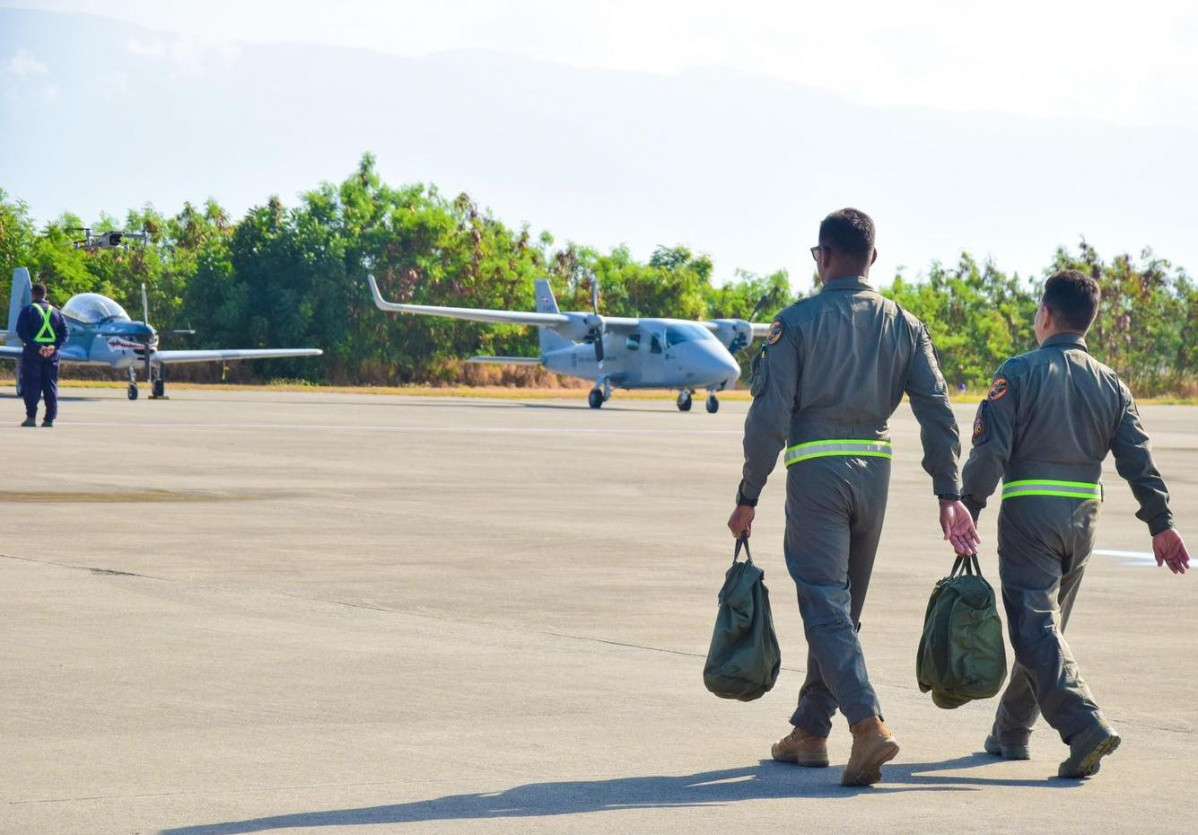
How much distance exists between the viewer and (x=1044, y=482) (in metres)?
6.21

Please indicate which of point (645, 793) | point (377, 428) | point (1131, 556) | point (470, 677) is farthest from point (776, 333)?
point (377, 428)

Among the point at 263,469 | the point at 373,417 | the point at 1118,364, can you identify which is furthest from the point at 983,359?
the point at 263,469

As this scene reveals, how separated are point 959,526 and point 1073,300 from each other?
103 cm

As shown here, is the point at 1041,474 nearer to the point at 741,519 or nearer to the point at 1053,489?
the point at 1053,489

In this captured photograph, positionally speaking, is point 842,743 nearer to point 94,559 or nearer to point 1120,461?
point 1120,461

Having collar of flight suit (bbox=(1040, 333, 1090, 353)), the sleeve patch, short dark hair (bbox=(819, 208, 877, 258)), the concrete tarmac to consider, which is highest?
short dark hair (bbox=(819, 208, 877, 258))

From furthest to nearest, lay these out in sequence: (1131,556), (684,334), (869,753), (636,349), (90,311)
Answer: (636,349) → (684,334) → (90,311) → (1131,556) → (869,753)

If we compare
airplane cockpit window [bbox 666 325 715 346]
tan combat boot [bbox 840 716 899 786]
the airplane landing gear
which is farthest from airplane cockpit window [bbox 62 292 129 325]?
tan combat boot [bbox 840 716 899 786]

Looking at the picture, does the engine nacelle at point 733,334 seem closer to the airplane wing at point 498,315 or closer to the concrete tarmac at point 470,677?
the airplane wing at point 498,315

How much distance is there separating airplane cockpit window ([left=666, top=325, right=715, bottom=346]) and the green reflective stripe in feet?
79.2

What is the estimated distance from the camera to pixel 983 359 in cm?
10288

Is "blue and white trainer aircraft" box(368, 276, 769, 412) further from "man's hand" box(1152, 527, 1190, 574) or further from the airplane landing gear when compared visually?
"man's hand" box(1152, 527, 1190, 574)

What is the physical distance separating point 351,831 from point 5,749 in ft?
5.24

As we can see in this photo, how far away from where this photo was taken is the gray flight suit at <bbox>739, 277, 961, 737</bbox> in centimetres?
593
